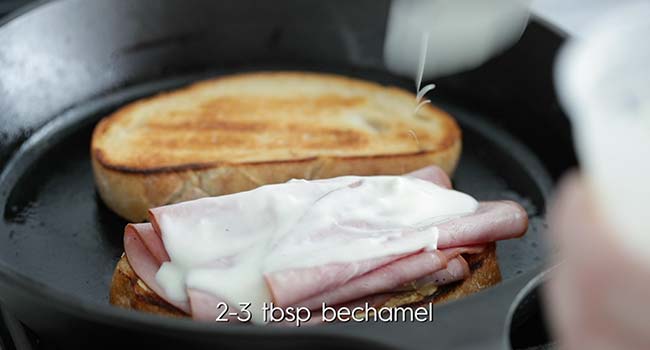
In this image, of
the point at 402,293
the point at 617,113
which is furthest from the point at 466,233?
the point at 617,113

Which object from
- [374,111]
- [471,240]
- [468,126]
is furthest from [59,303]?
[468,126]

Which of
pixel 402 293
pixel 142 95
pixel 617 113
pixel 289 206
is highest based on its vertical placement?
pixel 617 113

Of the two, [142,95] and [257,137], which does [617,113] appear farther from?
[142,95]

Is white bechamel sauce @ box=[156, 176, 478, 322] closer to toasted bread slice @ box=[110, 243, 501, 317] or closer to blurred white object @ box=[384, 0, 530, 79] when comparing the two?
toasted bread slice @ box=[110, 243, 501, 317]

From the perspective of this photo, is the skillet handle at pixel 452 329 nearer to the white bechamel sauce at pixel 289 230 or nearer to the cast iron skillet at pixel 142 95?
the cast iron skillet at pixel 142 95

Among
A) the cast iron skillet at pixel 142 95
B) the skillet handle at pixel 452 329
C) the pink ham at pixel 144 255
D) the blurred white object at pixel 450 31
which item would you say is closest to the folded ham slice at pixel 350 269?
the pink ham at pixel 144 255
